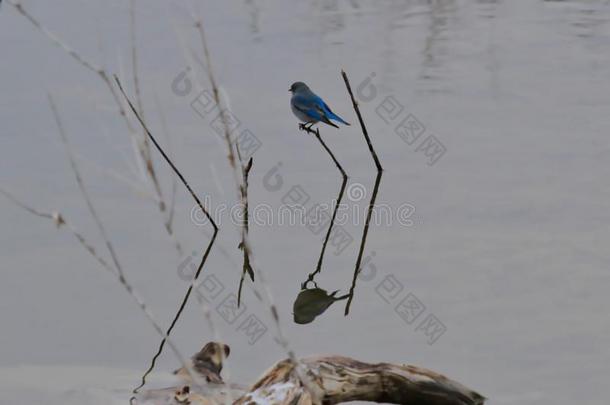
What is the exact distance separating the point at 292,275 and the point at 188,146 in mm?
1496

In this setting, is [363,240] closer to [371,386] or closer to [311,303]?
[311,303]

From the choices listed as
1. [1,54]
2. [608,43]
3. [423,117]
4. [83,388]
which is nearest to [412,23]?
[608,43]

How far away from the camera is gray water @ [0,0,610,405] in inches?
139

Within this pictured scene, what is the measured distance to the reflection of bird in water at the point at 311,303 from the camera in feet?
12.6

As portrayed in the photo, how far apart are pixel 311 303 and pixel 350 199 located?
1026mm

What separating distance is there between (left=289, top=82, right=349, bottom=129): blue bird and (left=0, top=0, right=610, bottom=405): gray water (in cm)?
21

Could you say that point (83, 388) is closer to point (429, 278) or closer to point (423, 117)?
point (429, 278)

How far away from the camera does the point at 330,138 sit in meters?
5.64

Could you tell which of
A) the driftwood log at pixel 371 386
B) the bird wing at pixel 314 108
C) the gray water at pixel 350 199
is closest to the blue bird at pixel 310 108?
the bird wing at pixel 314 108

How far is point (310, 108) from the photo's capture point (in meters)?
5.28

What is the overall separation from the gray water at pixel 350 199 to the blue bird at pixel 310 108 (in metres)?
0.21

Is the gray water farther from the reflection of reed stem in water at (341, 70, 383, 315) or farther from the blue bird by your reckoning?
the blue bird

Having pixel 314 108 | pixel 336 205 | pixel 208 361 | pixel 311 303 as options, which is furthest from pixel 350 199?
pixel 208 361

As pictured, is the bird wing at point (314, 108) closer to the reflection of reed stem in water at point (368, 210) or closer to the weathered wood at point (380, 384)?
the reflection of reed stem in water at point (368, 210)
